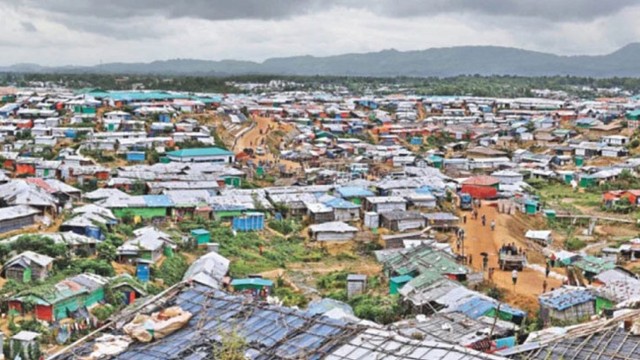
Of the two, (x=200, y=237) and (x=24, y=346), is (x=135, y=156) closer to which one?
(x=200, y=237)

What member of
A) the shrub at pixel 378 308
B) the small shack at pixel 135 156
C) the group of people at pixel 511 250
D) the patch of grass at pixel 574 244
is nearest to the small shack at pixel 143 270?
the shrub at pixel 378 308

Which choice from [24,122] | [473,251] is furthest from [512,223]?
[24,122]

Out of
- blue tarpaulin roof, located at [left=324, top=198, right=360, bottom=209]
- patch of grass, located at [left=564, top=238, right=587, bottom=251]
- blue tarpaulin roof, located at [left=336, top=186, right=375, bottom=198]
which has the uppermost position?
blue tarpaulin roof, located at [left=336, top=186, right=375, bottom=198]

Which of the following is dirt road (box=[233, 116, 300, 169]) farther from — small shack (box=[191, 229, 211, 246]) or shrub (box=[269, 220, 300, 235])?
Answer: small shack (box=[191, 229, 211, 246])

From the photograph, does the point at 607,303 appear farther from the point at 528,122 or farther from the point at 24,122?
the point at 528,122

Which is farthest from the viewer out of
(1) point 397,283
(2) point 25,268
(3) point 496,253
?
(3) point 496,253

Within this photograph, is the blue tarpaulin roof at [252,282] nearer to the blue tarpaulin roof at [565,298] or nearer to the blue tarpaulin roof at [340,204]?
the blue tarpaulin roof at [565,298]

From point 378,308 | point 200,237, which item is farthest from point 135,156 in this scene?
point 378,308

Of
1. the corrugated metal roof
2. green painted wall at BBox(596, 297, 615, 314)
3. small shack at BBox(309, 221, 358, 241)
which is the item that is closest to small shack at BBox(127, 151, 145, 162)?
the corrugated metal roof
